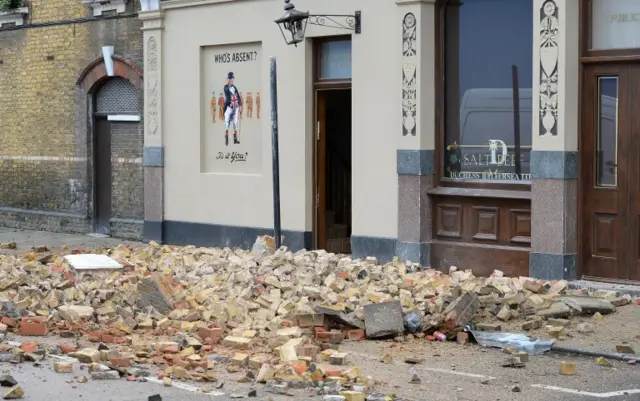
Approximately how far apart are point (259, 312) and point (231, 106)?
7.57 metres

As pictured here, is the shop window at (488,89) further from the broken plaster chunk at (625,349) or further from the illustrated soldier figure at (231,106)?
the broken plaster chunk at (625,349)

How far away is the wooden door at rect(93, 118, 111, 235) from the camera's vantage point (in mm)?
21250

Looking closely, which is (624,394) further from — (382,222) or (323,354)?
(382,222)

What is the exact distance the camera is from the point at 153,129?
19500 mm

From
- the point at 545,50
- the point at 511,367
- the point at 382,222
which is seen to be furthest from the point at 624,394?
the point at 382,222

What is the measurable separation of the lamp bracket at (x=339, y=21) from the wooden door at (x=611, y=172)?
368 centimetres

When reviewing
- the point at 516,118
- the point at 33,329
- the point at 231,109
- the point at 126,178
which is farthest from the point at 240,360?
the point at 126,178

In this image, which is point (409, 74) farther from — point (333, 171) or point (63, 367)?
point (63, 367)

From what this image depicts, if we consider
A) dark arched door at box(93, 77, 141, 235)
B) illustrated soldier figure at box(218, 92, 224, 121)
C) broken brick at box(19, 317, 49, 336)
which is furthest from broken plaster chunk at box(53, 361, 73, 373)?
dark arched door at box(93, 77, 141, 235)

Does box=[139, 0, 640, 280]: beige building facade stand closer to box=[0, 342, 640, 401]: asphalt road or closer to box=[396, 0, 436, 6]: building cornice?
box=[396, 0, 436, 6]: building cornice

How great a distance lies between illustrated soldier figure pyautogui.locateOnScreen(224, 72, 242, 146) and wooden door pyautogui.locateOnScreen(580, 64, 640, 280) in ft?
21.3

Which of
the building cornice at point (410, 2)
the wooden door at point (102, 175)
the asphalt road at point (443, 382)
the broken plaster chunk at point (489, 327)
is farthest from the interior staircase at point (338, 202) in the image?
the asphalt road at point (443, 382)

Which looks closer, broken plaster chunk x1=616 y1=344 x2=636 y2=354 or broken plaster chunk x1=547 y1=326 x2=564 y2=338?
broken plaster chunk x1=616 y1=344 x2=636 y2=354

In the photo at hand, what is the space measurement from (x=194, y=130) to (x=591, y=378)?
430 inches
